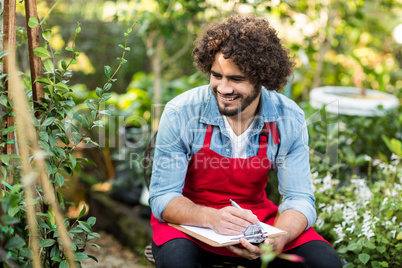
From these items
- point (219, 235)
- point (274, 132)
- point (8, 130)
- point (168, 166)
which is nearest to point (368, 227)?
point (274, 132)

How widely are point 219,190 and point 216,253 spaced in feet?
1.01

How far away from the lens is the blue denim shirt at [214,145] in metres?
→ 1.98

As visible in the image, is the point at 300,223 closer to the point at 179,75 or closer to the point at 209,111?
the point at 209,111

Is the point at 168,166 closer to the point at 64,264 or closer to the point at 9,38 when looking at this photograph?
the point at 64,264

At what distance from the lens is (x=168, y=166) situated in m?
1.98

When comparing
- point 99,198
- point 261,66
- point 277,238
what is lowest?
point 99,198

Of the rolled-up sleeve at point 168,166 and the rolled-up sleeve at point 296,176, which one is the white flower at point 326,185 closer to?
the rolled-up sleeve at point 296,176

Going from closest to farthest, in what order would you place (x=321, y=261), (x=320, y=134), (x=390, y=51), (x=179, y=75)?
(x=321, y=261)
(x=320, y=134)
(x=179, y=75)
(x=390, y=51)

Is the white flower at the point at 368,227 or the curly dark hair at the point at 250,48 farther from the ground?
the curly dark hair at the point at 250,48

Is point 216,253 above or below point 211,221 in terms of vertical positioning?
below

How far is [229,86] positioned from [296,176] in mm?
566

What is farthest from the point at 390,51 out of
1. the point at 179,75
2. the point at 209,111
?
the point at 209,111

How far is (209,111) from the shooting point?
2115 millimetres

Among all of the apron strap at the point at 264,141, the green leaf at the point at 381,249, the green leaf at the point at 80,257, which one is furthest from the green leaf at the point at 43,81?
the green leaf at the point at 381,249
